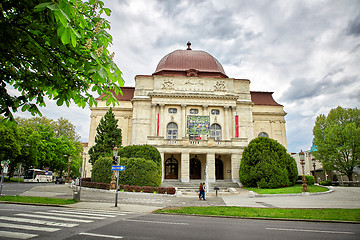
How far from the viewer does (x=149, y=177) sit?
976 inches

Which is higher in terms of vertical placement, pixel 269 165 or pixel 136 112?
pixel 136 112

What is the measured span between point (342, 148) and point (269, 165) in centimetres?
1767

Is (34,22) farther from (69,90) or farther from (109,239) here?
(109,239)

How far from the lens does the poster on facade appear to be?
39.5m

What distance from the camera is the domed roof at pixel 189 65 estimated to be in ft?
149

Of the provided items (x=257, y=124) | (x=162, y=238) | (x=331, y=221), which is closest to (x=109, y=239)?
(x=162, y=238)

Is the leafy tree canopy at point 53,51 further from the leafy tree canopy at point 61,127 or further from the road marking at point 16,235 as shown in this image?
the leafy tree canopy at point 61,127

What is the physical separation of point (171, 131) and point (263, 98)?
920 inches

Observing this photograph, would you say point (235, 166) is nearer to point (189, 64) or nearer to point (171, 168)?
point (171, 168)

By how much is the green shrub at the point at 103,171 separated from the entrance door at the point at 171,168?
13310mm

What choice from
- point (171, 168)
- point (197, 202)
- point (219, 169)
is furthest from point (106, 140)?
point (197, 202)

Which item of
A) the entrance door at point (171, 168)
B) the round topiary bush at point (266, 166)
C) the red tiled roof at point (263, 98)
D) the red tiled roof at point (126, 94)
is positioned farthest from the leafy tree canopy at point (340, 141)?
the red tiled roof at point (126, 94)

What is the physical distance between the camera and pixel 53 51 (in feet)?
18.1

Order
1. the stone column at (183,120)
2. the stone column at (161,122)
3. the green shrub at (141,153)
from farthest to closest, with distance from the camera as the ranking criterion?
the stone column at (183,120)
the stone column at (161,122)
the green shrub at (141,153)
